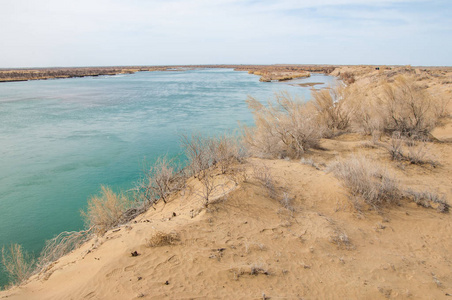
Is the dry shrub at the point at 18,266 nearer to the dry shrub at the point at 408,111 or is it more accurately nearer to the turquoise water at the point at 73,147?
the turquoise water at the point at 73,147

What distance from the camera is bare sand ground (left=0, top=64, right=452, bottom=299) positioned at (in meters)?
4.06

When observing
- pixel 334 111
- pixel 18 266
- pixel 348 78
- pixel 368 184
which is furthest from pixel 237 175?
pixel 348 78

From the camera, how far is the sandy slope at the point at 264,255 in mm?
4055

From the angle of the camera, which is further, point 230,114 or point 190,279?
point 230,114

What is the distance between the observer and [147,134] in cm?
1622

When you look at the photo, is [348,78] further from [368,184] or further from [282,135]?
[368,184]

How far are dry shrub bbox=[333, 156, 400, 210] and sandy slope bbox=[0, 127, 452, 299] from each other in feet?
0.85

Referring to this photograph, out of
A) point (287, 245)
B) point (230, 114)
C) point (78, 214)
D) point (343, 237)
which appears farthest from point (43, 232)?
point (230, 114)

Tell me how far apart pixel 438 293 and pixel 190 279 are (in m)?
3.72

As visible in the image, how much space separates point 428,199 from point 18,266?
901 cm

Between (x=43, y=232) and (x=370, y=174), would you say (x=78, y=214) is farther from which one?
(x=370, y=174)

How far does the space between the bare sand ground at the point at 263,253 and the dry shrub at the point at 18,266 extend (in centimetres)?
62

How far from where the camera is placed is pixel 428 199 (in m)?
6.61

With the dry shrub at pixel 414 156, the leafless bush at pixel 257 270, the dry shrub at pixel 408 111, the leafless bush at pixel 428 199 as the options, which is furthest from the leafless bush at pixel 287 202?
the dry shrub at pixel 408 111
